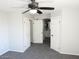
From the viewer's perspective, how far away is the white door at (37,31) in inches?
262

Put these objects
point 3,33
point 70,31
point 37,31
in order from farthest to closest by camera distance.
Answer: point 37,31 → point 3,33 → point 70,31

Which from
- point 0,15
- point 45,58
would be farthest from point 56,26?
point 0,15

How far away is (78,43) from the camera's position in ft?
13.8

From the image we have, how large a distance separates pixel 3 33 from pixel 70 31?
143 inches

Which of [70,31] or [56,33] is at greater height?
[70,31]

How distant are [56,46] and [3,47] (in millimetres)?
3083

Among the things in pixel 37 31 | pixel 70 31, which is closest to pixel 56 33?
pixel 70 31

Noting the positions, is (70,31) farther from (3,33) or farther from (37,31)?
(3,33)

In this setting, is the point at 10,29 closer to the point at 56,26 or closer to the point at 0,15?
the point at 0,15

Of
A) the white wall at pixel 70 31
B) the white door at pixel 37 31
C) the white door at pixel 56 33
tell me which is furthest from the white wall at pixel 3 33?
the white wall at pixel 70 31

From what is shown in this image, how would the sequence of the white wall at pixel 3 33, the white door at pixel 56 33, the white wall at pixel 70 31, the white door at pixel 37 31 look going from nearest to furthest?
1. the white wall at pixel 70 31
2. the white wall at pixel 3 33
3. the white door at pixel 56 33
4. the white door at pixel 37 31

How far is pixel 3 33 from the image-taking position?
460 centimetres

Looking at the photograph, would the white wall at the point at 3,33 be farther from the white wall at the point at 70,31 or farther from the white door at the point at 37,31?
the white wall at the point at 70,31

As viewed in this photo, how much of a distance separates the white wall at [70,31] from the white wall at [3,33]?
3.22 metres
